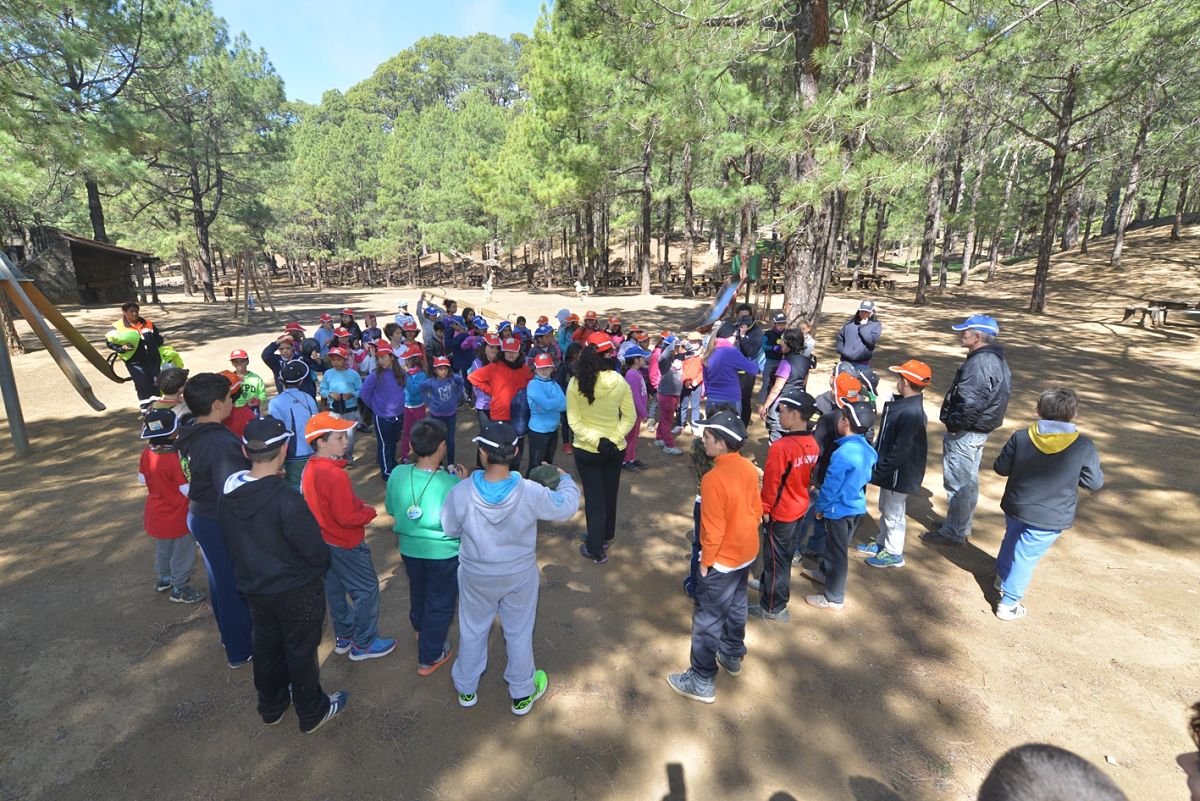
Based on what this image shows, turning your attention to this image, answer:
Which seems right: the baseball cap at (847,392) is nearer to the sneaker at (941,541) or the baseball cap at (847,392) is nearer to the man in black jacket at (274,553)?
the sneaker at (941,541)

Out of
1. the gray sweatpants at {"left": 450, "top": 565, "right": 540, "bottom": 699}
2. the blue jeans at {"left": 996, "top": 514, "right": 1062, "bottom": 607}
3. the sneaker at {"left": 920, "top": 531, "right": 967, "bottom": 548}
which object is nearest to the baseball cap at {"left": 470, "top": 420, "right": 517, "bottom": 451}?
the gray sweatpants at {"left": 450, "top": 565, "right": 540, "bottom": 699}

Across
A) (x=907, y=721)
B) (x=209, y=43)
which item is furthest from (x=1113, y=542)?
(x=209, y=43)

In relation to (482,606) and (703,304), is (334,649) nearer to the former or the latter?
(482,606)

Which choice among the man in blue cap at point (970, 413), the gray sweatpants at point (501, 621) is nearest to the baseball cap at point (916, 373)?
the man in blue cap at point (970, 413)

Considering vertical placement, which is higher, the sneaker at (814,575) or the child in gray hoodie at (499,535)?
the child in gray hoodie at (499,535)

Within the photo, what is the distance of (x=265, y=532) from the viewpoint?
9.29 feet

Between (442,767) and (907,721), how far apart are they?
2.97 m

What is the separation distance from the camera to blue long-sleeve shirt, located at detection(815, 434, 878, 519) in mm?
4137

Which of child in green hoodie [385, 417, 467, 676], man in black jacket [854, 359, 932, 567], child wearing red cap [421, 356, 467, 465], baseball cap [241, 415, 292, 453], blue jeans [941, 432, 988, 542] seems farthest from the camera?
child wearing red cap [421, 356, 467, 465]

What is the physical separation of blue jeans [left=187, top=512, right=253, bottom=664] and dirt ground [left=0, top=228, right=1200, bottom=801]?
0.24 m

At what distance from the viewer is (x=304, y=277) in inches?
2055

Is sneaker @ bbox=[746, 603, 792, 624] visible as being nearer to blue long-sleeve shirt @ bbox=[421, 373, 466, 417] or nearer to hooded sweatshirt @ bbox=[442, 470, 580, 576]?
hooded sweatshirt @ bbox=[442, 470, 580, 576]

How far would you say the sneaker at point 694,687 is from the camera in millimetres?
3600

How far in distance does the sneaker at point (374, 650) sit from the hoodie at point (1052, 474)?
504cm
